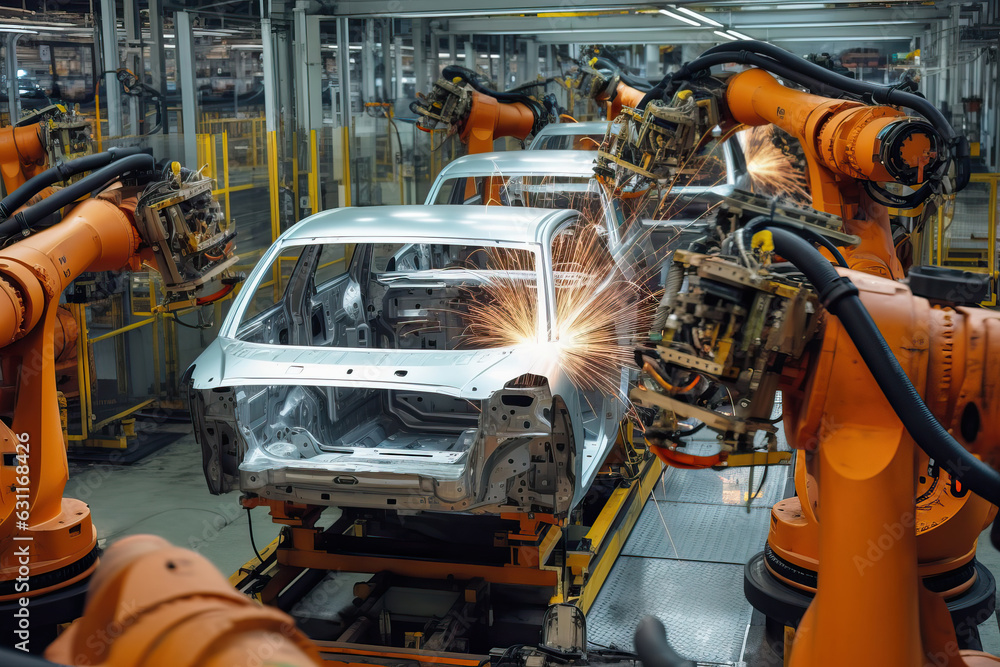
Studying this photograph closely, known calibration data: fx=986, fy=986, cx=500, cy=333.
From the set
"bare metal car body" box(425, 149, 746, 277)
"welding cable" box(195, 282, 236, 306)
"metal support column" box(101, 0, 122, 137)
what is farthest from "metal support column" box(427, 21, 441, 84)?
"welding cable" box(195, 282, 236, 306)

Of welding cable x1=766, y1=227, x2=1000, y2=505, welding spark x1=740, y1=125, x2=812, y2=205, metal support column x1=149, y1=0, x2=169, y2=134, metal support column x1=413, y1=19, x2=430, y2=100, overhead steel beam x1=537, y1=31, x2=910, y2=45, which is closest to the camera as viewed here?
welding cable x1=766, y1=227, x2=1000, y2=505

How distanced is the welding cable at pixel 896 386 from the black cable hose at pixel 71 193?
9.70ft

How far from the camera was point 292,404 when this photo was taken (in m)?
4.63

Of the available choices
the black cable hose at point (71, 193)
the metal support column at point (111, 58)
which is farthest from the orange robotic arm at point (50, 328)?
the metal support column at point (111, 58)

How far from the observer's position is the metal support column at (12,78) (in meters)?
6.43

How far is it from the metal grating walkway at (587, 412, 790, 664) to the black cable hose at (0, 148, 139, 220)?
10.0 ft

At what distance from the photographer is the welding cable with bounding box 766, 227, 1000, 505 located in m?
2.15

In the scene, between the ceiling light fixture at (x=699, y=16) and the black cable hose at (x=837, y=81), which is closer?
the black cable hose at (x=837, y=81)

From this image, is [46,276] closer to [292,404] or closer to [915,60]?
[292,404]

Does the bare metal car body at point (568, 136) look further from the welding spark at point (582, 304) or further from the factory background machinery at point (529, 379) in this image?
the welding spark at point (582, 304)

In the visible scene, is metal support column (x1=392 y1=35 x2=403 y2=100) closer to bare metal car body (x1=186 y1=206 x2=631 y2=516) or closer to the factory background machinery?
the factory background machinery

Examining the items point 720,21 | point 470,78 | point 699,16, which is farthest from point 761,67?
point 720,21

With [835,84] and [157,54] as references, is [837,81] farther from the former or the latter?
[157,54]

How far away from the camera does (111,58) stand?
23.6ft
